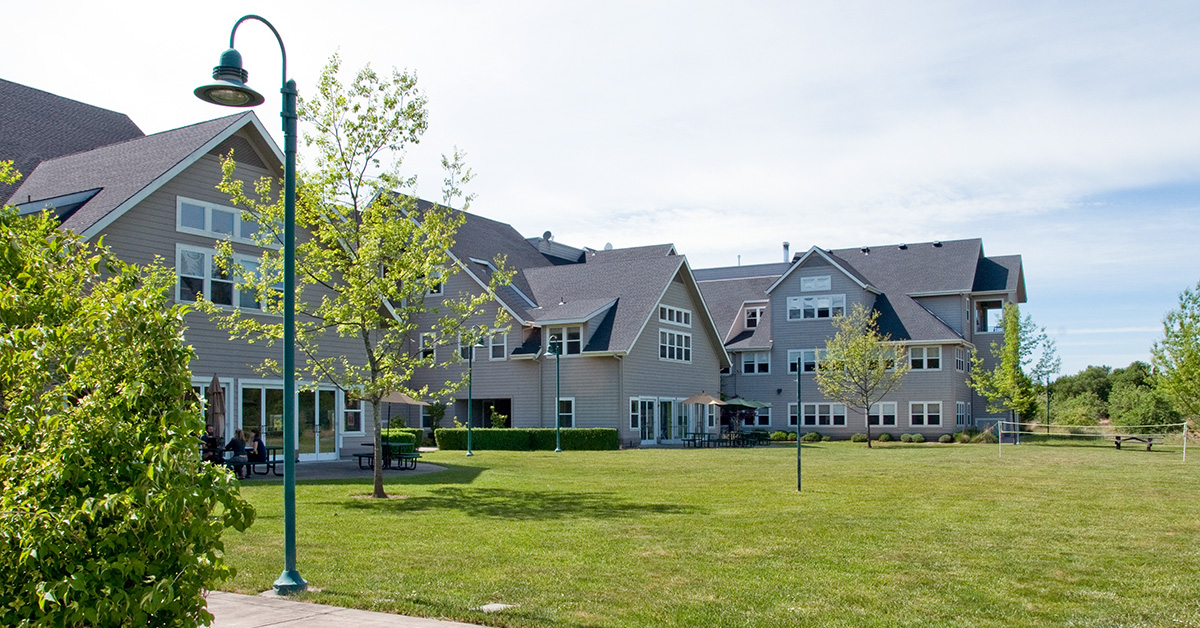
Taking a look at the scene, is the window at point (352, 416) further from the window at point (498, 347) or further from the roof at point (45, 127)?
the window at point (498, 347)

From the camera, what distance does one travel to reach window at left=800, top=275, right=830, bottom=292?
173ft

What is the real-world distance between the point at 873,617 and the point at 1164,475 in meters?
20.4

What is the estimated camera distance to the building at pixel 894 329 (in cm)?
5078

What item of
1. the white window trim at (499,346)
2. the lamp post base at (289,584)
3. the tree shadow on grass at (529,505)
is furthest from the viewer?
the white window trim at (499,346)

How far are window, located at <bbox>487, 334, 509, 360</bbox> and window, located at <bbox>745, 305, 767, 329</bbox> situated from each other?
18548mm

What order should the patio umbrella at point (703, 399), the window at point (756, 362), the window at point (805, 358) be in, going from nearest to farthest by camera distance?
the patio umbrella at point (703, 399) → the window at point (805, 358) → the window at point (756, 362)

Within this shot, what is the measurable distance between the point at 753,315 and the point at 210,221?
37.9 m

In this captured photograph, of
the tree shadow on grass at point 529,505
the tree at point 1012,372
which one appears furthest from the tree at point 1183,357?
the tree shadow on grass at point 529,505

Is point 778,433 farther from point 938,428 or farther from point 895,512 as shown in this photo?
point 895,512

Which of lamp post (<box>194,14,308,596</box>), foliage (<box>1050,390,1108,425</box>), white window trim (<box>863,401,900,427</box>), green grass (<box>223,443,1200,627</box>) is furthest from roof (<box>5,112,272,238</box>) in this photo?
foliage (<box>1050,390,1108,425</box>)

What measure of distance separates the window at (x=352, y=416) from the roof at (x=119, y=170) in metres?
8.39

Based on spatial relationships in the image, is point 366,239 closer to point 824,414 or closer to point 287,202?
point 287,202

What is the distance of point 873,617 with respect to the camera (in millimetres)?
7977

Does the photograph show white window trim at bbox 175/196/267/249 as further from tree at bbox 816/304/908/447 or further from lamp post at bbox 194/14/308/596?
tree at bbox 816/304/908/447
